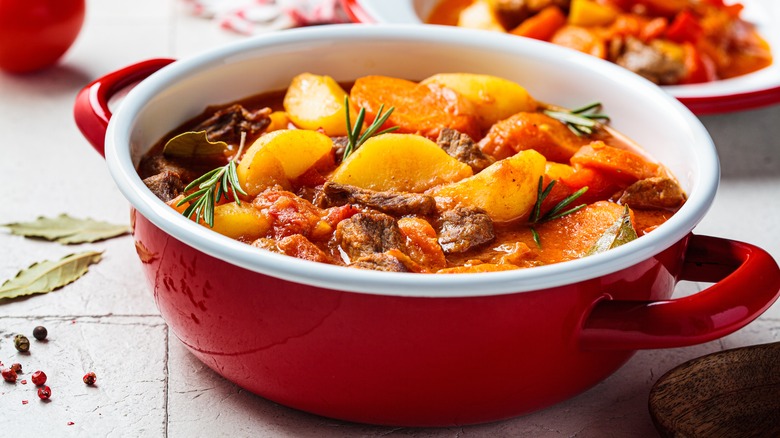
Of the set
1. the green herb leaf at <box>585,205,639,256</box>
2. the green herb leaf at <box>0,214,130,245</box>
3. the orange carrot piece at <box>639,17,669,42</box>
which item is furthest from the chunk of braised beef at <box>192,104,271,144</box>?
the orange carrot piece at <box>639,17,669,42</box>

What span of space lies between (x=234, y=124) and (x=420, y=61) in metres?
0.63

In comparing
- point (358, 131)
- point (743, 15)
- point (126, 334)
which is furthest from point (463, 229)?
point (743, 15)

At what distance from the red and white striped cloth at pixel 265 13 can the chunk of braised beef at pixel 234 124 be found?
4.97 ft

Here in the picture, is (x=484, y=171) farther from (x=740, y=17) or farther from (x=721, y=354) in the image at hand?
(x=740, y=17)

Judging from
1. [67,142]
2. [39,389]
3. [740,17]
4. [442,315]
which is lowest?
[67,142]

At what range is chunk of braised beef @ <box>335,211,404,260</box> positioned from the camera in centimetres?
195

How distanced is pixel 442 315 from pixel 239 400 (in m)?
0.61

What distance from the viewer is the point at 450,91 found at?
2.56m

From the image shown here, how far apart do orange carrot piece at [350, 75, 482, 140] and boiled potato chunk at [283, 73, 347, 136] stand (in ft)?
0.21

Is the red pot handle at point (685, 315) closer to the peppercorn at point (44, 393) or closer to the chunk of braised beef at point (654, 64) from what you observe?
the peppercorn at point (44, 393)

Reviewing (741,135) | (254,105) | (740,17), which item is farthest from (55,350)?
(740,17)

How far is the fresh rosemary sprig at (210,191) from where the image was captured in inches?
77.2

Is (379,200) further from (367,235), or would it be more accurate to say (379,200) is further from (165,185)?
(165,185)

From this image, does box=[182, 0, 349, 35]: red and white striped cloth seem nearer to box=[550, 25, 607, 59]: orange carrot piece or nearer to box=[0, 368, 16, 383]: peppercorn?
box=[550, 25, 607, 59]: orange carrot piece
